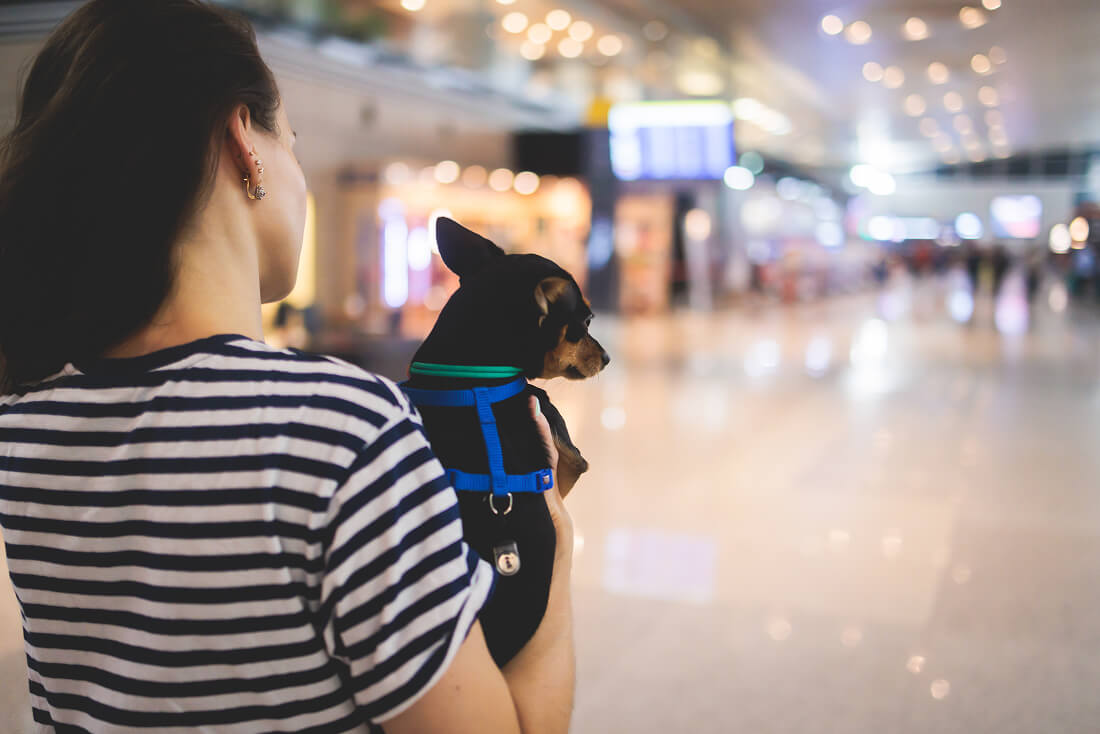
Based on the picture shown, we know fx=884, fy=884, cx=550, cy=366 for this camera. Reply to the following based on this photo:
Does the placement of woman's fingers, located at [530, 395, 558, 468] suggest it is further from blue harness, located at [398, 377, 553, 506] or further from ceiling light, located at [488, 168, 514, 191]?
ceiling light, located at [488, 168, 514, 191]

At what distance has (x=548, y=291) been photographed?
1.13 meters

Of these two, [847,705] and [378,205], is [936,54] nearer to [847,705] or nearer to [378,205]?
[378,205]

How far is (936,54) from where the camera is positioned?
471 inches

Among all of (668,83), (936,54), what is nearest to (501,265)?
(936,54)

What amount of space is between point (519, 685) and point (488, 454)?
245 millimetres

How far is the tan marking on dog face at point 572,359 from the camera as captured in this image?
1188mm

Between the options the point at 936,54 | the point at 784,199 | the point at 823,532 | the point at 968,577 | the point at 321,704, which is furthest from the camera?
the point at 784,199

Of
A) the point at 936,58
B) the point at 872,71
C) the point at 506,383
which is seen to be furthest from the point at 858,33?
the point at 506,383

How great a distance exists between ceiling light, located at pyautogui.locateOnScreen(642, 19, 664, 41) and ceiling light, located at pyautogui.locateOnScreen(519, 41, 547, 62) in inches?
60.5

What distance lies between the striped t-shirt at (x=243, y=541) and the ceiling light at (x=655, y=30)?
12415 millimetres

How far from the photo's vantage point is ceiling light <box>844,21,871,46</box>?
37.6 feet

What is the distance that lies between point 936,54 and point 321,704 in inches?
521

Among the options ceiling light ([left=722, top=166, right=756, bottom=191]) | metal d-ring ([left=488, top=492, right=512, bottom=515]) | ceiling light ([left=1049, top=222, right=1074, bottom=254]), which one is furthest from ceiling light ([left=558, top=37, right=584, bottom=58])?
ceiling light ([left=1049, top=222, right=1074, bottom=254])

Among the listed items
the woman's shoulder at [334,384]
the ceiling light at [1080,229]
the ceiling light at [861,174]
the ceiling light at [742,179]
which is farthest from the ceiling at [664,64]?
the ceiling light at [861,174]
